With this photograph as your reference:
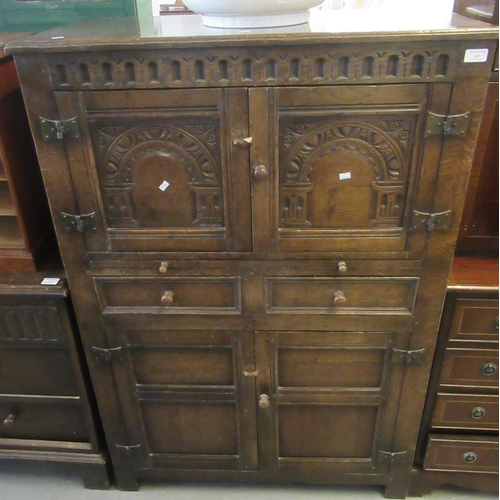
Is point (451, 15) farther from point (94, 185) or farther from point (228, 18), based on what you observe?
point (94, 185)

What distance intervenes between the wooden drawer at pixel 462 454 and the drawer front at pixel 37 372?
3.36 ft

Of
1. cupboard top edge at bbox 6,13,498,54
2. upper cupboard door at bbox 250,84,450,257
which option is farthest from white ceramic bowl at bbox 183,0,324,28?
upper cupboard door at bbox 250,84,450,257

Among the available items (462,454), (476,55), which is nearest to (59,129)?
(476,55)

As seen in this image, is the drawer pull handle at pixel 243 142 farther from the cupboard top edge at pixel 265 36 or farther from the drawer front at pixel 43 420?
the drawer front at pixel 43 420

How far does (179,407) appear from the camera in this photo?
1318 millimetres

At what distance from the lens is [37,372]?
1318 millimetres

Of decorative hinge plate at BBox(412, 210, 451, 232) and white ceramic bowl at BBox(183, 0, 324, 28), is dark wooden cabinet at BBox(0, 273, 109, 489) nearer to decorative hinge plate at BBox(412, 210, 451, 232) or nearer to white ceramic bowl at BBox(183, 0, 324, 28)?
white ceramic bowl at BBox(183, 0, 324, 28)

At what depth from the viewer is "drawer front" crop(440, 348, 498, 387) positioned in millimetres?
1207

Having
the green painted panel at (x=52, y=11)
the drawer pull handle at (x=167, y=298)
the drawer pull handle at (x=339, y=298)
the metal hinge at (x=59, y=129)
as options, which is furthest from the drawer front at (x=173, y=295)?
the green painted panel at (x=52, y=11)

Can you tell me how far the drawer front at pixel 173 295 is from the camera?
112cm

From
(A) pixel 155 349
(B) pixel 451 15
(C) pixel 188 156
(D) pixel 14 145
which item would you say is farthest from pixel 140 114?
(B) pixel 451 15

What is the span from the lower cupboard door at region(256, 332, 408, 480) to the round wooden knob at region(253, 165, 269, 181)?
0.42m

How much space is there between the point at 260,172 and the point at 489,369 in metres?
0.80

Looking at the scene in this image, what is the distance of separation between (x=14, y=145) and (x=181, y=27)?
1.61 ft
